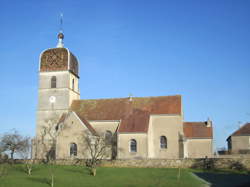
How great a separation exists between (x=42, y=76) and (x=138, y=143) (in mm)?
18501

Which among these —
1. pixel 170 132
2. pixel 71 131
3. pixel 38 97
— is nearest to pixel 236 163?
pixel 170 132

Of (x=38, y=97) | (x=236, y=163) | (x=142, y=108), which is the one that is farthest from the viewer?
(x=38, y=97)

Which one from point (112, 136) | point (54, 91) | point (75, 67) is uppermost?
point (75, 67)

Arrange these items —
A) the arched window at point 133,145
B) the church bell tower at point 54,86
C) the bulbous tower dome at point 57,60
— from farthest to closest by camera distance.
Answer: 1. the bulbous tower dome at point 57,60
2. the church bell tower at point 54,86
3. the arched window at point 133,145

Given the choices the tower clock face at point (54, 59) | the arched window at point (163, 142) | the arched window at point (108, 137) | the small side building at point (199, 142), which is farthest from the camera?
the tower clock face at point (54, 59)

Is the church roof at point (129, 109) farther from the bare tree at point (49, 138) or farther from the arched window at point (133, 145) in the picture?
the bare tree at point (49, 138)

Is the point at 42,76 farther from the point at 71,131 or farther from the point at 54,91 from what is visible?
the point at 71,131

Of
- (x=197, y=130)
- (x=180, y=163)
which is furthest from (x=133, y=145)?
(x=197, y=130)

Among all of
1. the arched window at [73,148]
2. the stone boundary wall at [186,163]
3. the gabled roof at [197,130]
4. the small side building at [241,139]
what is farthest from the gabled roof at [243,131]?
the arched window at [73,148]

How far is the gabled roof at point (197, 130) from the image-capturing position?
48.7 meters

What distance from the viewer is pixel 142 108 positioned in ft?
155

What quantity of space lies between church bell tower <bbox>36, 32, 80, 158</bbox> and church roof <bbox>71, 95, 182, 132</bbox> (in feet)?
7.22

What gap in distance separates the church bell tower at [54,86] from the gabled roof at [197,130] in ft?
58.8

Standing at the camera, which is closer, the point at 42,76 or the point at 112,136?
the point at 112,136
